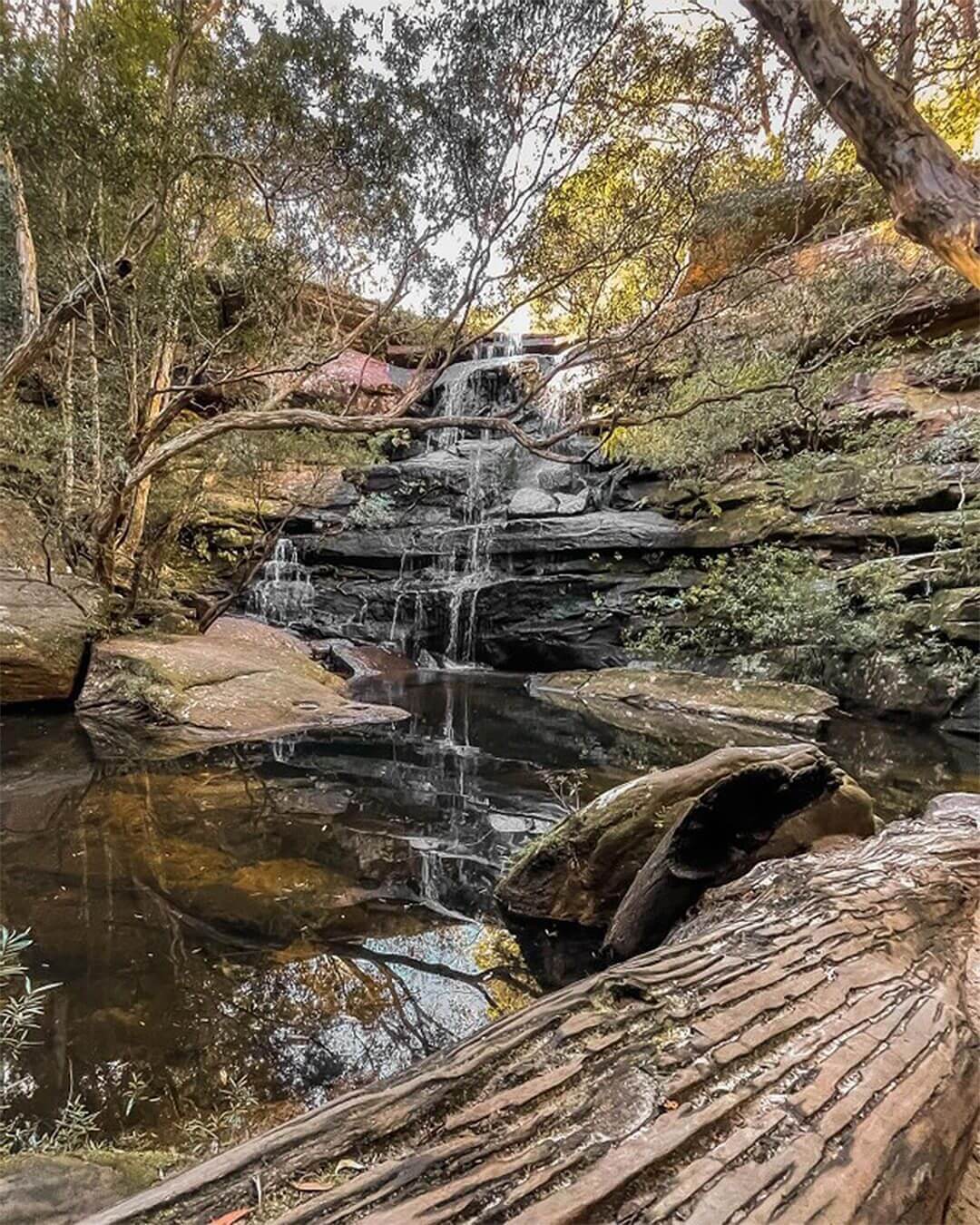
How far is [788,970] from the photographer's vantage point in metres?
1.41

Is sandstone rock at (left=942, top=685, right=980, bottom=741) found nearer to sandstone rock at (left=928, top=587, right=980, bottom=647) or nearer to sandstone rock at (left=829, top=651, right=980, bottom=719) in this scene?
sandstone rock at (left=829, top=651, right=980, bottom=719)

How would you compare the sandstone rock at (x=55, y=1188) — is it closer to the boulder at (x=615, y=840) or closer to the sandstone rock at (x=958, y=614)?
the boulder at (x=615, y=840)

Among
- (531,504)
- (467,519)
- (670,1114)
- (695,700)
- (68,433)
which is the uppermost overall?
(531,504)

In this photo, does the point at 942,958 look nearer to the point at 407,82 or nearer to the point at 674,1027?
the point at 674,1027

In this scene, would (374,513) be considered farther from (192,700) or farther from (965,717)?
(965,717)

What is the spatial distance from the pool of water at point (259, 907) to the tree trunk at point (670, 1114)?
100cm

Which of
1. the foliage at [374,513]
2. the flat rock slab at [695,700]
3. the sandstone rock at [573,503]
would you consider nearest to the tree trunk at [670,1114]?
the flat rock slab at [695,700]

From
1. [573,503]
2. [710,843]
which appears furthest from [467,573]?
[710,843]

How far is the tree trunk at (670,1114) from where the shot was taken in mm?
784

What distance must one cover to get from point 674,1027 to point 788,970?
0.41 metres

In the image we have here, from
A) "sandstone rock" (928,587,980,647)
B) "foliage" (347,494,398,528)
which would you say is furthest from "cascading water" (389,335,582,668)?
"sandstone rock" (928,587,980,647)

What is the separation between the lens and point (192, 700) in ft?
19.2

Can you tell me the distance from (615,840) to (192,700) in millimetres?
4473

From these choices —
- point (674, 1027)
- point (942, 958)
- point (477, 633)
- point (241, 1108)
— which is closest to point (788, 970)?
point (674, 1027)
